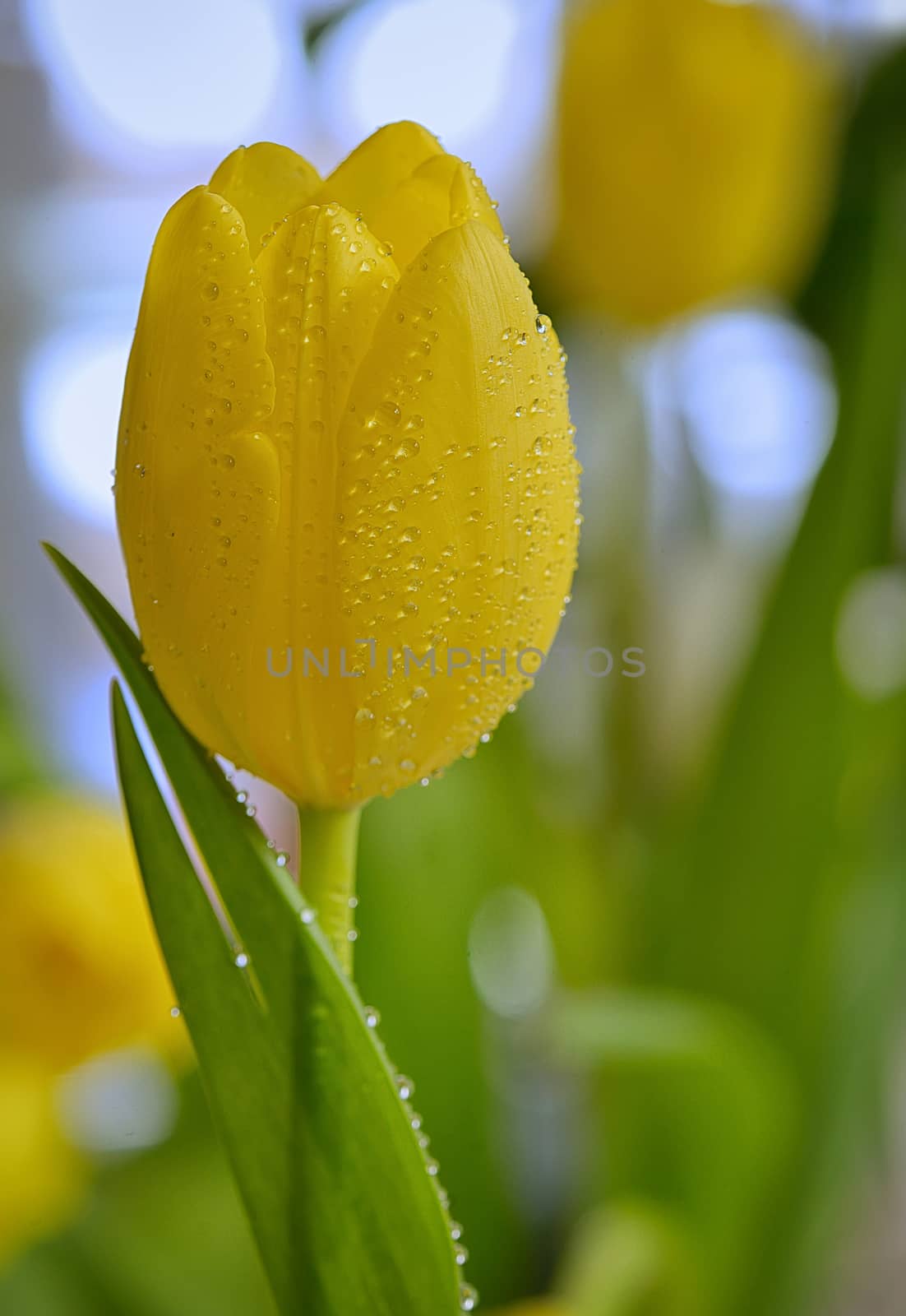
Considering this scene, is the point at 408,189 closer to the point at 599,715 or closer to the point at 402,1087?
the point at 402,1087

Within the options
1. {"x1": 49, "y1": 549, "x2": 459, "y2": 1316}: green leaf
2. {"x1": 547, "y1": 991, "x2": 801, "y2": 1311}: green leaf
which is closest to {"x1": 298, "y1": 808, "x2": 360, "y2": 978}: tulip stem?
{"x1": 49, "y1": 549, "x2": 459, "y2": 1316}: green leaf

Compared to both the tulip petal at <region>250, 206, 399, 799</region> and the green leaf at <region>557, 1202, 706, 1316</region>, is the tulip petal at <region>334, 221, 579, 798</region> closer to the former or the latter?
the tulip petal at <region>250, 206, 399, 799</region>

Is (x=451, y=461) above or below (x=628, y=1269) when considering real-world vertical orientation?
above

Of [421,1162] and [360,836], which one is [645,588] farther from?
[421,1162]

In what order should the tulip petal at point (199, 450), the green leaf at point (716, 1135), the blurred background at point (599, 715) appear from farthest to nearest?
the green leaf at point (716, 1135), the blurred background at point (599, 715), the tulip petal at point (199, 450)

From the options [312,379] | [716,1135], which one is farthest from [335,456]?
[716,1135]

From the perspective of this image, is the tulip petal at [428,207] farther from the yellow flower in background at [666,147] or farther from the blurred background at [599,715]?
the yellow flower in background at [666,147]

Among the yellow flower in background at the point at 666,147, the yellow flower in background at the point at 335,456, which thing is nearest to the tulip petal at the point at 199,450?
the yellow flower in background at the point at 335,456

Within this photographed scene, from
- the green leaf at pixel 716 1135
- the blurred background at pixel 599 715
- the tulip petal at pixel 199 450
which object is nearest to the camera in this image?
the tulip petal at pixel 199 450
